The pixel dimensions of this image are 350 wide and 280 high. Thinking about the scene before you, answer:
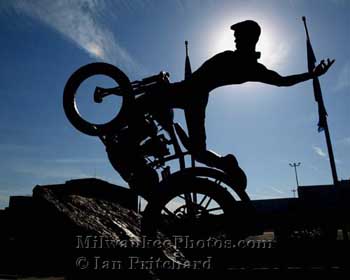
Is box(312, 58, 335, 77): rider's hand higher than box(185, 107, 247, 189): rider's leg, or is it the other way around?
box(312, 58, 335, 77): rider's hand

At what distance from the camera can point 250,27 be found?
416cm

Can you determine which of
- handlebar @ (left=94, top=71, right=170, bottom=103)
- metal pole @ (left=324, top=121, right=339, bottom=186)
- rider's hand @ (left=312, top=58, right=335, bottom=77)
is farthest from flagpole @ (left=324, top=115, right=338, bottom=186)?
handlebar @ (left=94, top=71, right=170, bottom=103)

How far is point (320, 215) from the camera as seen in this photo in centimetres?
439

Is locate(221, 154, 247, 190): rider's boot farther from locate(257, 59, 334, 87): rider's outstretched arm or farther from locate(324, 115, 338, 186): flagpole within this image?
locate(324, 115, 338, 186): flagpole

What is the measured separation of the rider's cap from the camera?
4156 millimetres

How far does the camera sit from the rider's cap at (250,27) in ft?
13.6

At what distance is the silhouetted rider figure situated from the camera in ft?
13.5

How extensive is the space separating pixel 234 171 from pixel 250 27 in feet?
7.30

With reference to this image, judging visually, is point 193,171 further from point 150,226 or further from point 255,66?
point 255,66

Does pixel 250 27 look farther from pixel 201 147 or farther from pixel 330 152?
pixel 330 152

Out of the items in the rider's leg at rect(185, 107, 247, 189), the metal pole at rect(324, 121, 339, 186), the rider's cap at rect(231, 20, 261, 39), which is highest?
the metal pole at rect(324, 121, 339, 186)

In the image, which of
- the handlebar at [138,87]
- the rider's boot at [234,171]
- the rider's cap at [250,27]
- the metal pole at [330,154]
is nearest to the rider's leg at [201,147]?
the rider's boot at [234,171]

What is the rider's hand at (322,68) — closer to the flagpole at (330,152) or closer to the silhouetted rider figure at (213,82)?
the silhouetted rider figure at (213,82)

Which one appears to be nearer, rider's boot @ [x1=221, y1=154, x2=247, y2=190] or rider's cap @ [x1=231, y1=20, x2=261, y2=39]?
rider's boot @ [x1=221, y1=154, x2=247, y2=190]
